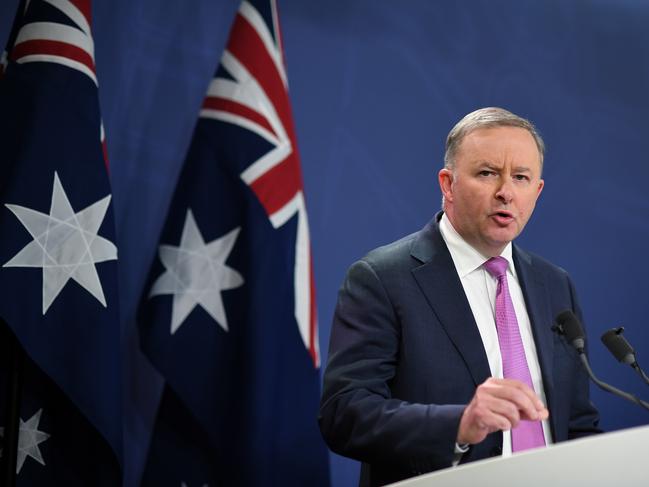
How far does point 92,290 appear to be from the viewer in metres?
2.65

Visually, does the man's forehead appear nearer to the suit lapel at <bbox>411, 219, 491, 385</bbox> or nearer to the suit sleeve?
the suit lapel at <bbox>411, 219, 491, 385</bbox>

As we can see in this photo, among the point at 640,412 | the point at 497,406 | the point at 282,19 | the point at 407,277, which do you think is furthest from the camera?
the point at 640,412

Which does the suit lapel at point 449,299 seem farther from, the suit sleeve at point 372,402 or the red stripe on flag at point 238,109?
the red stripe on flag at point 238,109

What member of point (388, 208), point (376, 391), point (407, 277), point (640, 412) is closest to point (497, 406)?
point (376, 391)

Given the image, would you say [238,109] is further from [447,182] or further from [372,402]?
[372,402]

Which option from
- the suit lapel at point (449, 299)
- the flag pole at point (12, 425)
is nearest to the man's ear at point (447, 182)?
the suit lapel at point (449, 299)

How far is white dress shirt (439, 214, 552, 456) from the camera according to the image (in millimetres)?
2209

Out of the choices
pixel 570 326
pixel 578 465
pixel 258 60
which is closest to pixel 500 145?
pixel 570 326

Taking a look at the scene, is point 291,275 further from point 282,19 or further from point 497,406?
point 497,406

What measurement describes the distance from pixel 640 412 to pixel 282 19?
230 cm

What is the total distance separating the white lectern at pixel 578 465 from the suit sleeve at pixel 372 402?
0.52m

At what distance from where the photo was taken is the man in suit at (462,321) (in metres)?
2.08

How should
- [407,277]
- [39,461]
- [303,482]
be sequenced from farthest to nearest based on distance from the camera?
[303,482] < [39,461] < [407,277]

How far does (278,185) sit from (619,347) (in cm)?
137
